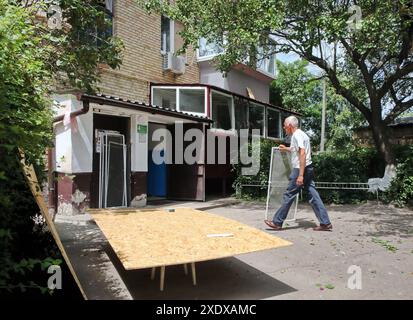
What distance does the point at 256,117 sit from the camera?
53.7 feet

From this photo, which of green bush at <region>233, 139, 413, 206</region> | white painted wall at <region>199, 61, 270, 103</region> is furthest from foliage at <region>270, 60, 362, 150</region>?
green bush at <region>233, 139, 413, 206</region>

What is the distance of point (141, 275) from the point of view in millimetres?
4824

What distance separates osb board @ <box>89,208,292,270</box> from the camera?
3867mm

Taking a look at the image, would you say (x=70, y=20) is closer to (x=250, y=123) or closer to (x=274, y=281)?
(x=274, y=281)

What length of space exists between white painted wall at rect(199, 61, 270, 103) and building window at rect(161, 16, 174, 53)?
1.72 m

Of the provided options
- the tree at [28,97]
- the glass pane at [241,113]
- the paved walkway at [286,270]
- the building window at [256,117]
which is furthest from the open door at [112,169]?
the building window at [256,117]

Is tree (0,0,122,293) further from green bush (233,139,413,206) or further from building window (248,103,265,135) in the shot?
building window (248,103,265,135)

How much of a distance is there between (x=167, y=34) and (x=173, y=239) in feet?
38.7

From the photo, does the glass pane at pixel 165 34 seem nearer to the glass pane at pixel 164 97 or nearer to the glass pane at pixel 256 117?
the glass pane at pixel 164 97

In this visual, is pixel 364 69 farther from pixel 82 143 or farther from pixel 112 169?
pixel 82 143

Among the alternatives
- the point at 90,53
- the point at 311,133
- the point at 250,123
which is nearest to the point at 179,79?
the point at 250,123

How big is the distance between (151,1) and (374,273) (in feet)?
32.4

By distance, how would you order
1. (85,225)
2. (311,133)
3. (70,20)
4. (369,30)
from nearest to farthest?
(70,20), (85,225), (369,30), (311,133)

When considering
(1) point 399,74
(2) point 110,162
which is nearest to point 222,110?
(2) point 110,162
